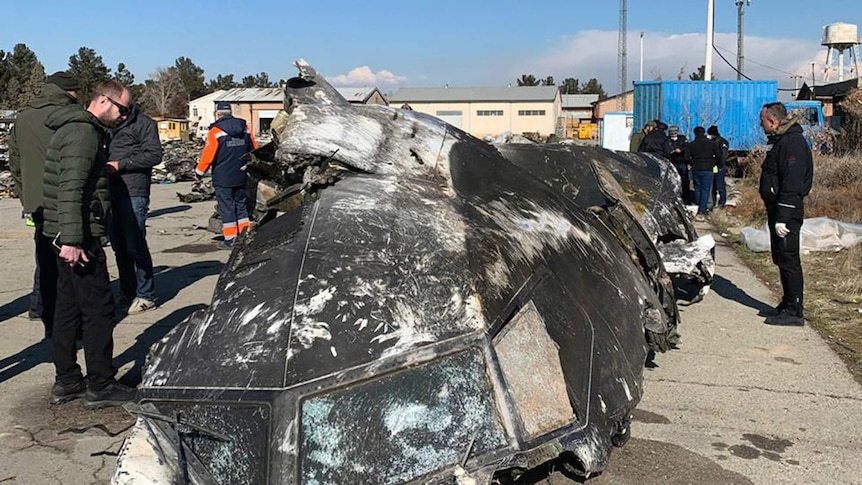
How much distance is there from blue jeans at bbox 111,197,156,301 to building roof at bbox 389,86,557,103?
58345 millimetres

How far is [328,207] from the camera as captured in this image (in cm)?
337

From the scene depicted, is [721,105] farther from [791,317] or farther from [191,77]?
[191,77]

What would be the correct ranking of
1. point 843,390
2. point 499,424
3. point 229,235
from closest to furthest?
point 499,424 → point 843,390 → point 229,235

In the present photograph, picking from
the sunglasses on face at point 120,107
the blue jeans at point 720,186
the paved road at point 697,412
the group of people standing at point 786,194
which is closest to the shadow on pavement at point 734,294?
the paved road at point 697,412

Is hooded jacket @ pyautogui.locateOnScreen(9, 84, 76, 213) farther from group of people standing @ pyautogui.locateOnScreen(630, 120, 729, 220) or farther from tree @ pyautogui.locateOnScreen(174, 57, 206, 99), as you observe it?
tree @ pyautogui.locateOnScreen(174, 57, 206, 99)

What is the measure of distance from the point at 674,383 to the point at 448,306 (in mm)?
2674

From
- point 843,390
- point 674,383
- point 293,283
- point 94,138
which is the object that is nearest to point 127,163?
point 94,138

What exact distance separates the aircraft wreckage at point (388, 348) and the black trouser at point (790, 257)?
2.97 metres

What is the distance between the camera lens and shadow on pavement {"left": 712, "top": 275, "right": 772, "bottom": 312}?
22.6ft

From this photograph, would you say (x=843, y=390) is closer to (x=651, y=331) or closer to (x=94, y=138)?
(x=651, y=331)

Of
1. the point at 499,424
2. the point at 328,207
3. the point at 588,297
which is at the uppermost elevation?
the point at 328,207

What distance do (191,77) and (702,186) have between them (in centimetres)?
Result: 9707

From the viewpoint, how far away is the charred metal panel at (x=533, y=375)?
2.66 m

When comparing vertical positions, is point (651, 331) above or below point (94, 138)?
below
